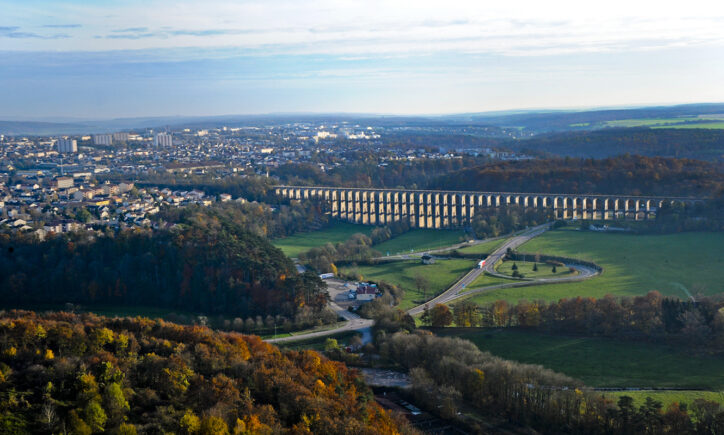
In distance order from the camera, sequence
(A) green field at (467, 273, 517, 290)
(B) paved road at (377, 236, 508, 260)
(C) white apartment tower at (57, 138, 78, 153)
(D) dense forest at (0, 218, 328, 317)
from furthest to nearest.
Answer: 1. (C) white apartment tower at (57, 138, 78, 153)
2. (B) paved road at (377, 236, 508, 260)
3. (A) green field at (467, 273, 517, 290)
4. (D) dense forest at (0, 218, 328, 317)

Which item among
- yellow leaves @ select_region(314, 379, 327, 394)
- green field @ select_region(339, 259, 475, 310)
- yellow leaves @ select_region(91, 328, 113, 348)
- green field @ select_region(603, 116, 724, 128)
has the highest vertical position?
green field @ select_region(603, 116, 724, 128)

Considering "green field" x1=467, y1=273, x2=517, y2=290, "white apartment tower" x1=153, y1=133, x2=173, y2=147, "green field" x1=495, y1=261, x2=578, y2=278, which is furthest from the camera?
"white apartment tower" x1=153, y1=133, x2=173, y2=147

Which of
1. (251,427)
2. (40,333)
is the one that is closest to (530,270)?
(40,333)

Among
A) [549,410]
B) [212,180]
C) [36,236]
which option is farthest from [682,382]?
[212,180]

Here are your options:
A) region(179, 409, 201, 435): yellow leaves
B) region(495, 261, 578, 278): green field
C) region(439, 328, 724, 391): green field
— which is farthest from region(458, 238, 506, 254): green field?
region(179, 409, 201, 435): yellow leaves

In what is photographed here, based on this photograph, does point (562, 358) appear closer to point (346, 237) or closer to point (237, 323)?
point (237, 323)

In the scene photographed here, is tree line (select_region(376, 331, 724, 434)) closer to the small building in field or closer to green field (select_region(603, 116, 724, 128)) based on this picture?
the small building in field

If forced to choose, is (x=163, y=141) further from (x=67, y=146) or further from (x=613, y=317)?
(x=613, y=317)
